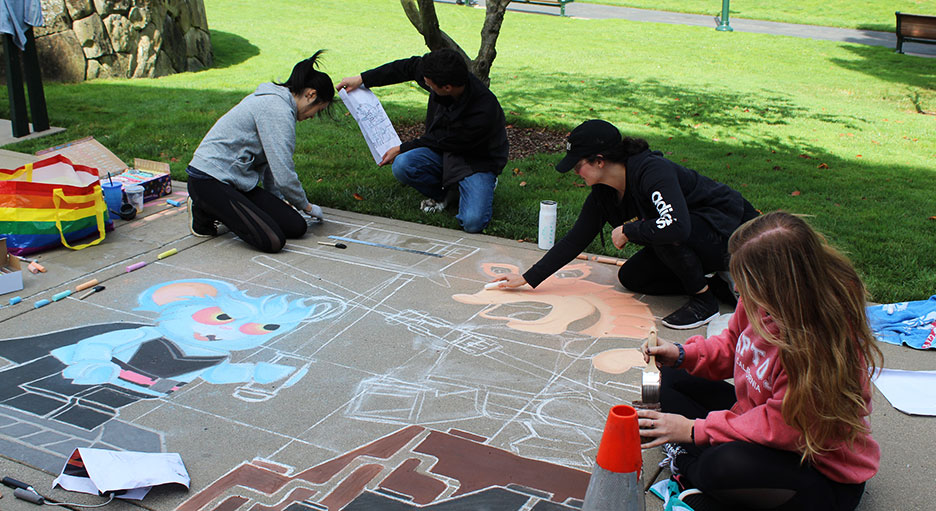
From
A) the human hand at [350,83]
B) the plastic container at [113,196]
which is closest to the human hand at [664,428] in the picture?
the human hand at [350,83]

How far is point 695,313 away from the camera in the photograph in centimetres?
393

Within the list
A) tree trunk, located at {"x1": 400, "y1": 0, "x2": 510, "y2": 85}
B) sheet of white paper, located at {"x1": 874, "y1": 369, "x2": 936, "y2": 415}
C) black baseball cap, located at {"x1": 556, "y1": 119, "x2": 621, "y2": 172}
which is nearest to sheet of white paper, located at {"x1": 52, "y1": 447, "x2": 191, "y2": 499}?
black baseball cap, located at {"x1": 556, "y1": 119, "x2": 621, "y2": 172}

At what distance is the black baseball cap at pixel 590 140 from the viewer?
3.71 metres

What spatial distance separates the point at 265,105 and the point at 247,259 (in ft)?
3.25

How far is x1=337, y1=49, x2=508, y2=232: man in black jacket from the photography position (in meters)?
5.20

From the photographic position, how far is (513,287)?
4273 millimetres

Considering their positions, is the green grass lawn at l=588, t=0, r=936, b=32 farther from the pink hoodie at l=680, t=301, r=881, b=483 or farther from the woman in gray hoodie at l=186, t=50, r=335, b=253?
the pink hoodie at l=680, t=301, r=881, b=483

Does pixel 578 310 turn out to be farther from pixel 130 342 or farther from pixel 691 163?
pixel 691 163

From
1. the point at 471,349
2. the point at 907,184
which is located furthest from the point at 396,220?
the point at 907,184

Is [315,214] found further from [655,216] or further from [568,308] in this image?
[655,216]

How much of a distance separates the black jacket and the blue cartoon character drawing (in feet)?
5.84

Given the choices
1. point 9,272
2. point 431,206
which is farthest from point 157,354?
point 431,206

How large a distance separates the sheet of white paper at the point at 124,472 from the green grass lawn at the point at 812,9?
66.6ft

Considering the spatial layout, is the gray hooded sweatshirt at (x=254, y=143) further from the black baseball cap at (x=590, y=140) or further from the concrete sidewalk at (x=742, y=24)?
the concrete sidewalk at (x=742, y=24)
